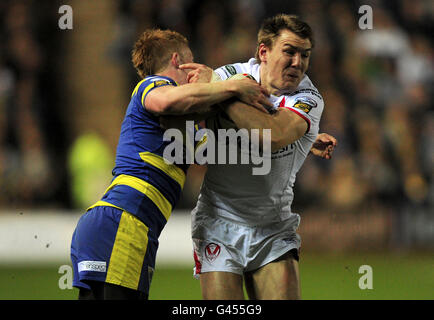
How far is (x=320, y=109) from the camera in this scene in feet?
14.0

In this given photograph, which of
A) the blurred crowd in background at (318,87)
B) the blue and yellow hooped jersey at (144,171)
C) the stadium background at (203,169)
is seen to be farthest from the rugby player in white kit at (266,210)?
the blurred crowd in background at (318,87)

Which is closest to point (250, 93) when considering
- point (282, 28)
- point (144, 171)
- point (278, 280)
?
point (282, 28)

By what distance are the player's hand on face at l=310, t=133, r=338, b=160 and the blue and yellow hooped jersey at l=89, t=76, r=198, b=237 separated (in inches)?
43.6

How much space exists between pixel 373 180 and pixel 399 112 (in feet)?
5.92

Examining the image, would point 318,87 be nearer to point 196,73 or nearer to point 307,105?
point 307,105

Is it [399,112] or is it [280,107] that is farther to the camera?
[399,112]

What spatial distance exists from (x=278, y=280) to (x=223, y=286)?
0.33 meters

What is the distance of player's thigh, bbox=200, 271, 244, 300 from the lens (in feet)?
13.6

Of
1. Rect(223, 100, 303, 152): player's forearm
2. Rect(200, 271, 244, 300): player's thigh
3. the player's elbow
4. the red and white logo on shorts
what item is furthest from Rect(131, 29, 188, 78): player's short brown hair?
Rect(200, 271, 244, 300): player's thigh

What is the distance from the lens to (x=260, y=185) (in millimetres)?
4285

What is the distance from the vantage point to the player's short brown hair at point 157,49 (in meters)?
4.15
